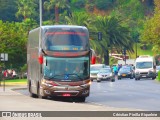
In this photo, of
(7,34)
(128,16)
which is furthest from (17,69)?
(128,16)

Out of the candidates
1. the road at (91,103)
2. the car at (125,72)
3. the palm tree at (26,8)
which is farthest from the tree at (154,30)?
the palm tree at (26,8)

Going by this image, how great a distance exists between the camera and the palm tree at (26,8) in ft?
→ 480

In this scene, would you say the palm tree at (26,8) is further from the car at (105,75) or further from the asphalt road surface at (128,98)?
the asphalt road surface at (128,98)

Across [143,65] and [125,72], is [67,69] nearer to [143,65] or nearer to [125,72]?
[143,65]

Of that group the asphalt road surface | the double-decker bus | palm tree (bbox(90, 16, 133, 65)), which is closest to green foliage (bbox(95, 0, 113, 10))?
palm tree (bbox(90, 16, 133, 65))

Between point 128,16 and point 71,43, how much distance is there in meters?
144

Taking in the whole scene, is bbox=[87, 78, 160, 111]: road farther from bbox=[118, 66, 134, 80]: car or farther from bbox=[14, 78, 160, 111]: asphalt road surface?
bbox=[118, 66, 134, 80]: car

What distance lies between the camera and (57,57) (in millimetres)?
37656

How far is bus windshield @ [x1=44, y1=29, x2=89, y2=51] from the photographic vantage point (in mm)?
37719

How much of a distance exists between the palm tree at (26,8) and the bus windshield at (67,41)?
108113mm

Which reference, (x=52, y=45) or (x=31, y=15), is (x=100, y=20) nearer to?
(x=31, y=15)

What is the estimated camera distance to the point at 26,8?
148000mm

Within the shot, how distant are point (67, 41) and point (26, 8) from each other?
111070mm

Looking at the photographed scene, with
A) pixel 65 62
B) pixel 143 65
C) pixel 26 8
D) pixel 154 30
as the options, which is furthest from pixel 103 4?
pixel 65 62
